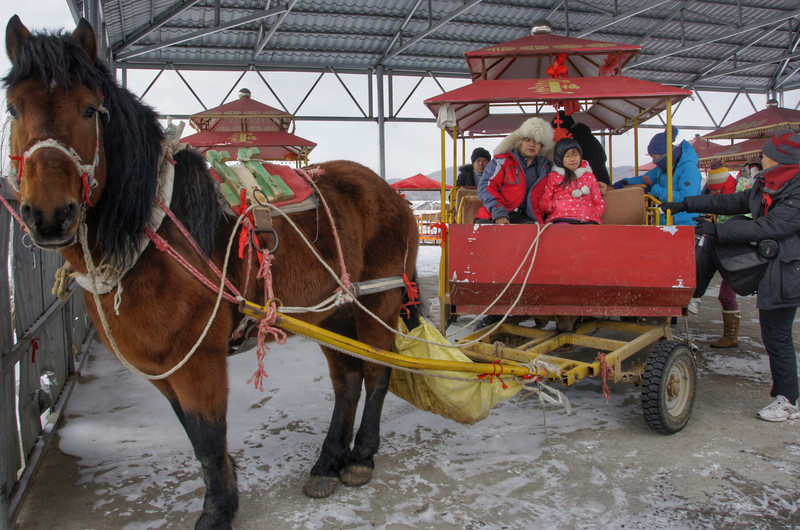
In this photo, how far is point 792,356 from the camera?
328cm

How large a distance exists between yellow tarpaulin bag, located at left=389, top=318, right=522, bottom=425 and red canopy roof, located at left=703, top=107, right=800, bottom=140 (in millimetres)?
9763

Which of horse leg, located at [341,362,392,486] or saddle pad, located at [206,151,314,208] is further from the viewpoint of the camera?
horse leg, located at [341,362,392,486]

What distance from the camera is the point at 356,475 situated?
2586 millimetres

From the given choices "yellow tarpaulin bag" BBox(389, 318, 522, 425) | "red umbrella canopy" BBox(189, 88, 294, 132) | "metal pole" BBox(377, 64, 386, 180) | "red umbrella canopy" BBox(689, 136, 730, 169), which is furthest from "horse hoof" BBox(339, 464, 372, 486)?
"metal pole" BBox(377, 64, 386, 180)

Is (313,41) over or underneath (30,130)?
over

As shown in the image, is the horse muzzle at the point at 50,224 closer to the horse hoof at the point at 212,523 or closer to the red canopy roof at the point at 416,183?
the horse hoof at the point at 212,523

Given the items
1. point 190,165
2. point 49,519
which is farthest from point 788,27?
point 49,519

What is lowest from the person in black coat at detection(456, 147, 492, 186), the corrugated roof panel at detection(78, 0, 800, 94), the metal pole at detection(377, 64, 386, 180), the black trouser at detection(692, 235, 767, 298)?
the black trouser at detection(692, 235, 767, 298)

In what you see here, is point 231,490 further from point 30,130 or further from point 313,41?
point 313,41

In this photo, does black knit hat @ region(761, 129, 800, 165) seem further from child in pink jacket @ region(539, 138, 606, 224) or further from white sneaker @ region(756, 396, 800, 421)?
white sneaker @ region(756, 396, 800, 421)

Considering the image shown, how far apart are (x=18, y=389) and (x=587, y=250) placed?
3.16 meters

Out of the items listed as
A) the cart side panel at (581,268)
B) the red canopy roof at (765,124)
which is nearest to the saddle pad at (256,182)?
the cart side panel at (581,268)

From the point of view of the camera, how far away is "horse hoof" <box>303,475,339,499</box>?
246cm

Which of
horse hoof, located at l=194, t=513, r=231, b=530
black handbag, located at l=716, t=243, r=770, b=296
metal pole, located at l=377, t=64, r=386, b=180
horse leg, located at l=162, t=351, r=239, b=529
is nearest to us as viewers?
horse leg, located at l=162, t=351, r=239, b=529
